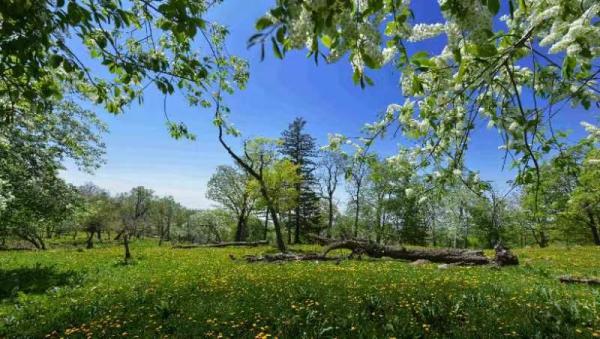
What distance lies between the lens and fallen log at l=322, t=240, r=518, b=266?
1468 centimetres

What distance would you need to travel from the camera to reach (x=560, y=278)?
1068 centimetres

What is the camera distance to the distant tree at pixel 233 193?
5534 centimetres

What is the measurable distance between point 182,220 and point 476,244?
82.1 meters

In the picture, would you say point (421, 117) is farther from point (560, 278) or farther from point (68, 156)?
point (68, 156)

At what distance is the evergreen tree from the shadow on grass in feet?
128

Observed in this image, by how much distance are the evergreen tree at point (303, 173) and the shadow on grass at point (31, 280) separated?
3889 centimetres

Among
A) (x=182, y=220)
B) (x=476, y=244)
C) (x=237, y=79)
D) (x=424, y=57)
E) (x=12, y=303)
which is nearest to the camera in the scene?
(x=424, y=57)

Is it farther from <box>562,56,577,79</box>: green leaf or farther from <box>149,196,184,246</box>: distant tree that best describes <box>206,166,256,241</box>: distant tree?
<box>562,56,577,79</box>: green leaf

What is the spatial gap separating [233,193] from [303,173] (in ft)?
44.1

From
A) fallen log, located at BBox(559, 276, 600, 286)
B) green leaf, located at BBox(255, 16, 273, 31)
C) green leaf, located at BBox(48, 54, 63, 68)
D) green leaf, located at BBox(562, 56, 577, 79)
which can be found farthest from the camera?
fallen log, located at BBox(559, 276, 600, 286)

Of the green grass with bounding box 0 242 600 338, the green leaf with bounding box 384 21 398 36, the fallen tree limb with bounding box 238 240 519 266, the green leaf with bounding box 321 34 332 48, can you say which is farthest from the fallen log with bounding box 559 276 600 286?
the green leaf with bounding box 321 34 332 48

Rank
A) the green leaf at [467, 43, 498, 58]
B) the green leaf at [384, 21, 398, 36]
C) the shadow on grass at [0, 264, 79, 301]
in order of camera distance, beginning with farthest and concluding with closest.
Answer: the shadow on grass at [0, 264, 79, 301] < the green leaf at [384, 21, 398, 36] < the green leaf at [467, 43, 498, 58]

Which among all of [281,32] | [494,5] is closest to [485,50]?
[494,5]

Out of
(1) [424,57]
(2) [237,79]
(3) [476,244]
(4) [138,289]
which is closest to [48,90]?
(2) [237,79]
